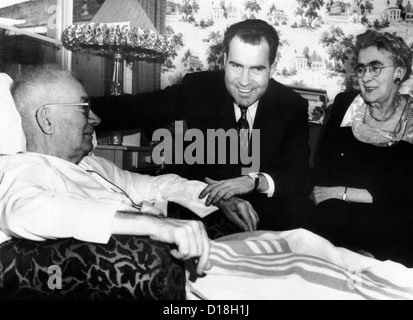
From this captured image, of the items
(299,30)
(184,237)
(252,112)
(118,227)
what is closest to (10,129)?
(118,227)

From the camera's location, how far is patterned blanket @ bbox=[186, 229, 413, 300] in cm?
94

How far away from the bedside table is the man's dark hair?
2.65ft

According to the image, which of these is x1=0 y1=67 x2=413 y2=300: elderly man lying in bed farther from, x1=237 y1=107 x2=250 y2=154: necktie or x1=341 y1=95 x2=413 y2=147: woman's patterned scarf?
x1=341 y1=95 x2=413 y2=147: woman's patterned scarf

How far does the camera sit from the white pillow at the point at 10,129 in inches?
→ 44.1

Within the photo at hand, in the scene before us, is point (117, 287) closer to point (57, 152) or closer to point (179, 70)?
point (57, 152)

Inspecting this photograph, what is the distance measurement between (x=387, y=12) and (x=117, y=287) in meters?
2.49

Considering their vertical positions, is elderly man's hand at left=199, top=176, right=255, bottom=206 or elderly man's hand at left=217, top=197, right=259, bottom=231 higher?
elderly man's hand at left=199, top=176, right=255, bottom=206

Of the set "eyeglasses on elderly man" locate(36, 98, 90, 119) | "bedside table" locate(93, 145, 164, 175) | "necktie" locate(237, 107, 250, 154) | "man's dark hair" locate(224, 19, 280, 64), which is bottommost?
"bedside table" locate(93, 145, 164, 175)

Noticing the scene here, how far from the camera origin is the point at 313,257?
1.01 meters

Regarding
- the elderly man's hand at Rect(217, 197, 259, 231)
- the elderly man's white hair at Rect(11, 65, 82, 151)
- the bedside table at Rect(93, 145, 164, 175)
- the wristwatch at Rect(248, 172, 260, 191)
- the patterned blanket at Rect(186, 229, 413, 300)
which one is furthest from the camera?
the bedside table at Rect(93, 145, 164, 175)

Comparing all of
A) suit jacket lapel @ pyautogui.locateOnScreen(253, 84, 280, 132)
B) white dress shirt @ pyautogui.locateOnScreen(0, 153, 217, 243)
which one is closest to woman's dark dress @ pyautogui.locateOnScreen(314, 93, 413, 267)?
suit jacket lapel @ pyautogui.locateOnScreen(253, 84, 280, 132)

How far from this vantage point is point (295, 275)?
0.97 metres

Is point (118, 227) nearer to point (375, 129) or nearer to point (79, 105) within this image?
point (79, 105)

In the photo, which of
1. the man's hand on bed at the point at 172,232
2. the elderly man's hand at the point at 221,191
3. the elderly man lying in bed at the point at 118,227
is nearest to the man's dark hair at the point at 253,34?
the elderly man's hand at the point at 221,191
